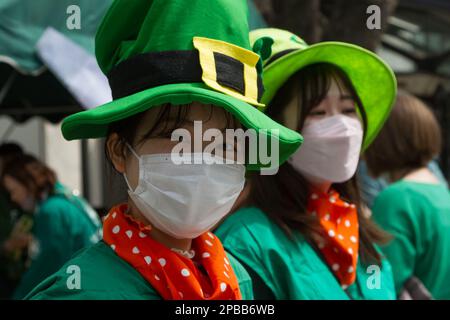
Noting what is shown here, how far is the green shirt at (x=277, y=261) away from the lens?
7.05 ft

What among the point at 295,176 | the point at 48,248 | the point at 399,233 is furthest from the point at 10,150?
the point at 295,176

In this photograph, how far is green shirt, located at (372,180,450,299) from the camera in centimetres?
293

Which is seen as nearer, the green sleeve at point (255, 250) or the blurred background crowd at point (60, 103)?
the green sleeve at point (255, 250)

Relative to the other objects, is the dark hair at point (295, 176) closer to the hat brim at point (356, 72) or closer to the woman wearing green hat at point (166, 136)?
the hat brim at point (356, 72)

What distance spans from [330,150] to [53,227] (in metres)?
2.55

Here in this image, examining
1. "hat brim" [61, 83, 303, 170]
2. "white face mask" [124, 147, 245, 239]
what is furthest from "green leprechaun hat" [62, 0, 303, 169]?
"white face mask" [124, 147, 245, 239]

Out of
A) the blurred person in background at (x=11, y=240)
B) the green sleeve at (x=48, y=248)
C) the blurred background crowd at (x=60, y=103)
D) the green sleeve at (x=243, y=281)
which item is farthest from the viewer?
the blurred person in background at (x=11, y=240)

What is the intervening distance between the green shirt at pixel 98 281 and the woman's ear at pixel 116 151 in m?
0.22

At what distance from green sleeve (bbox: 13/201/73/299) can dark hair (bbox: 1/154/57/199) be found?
16.5 inches

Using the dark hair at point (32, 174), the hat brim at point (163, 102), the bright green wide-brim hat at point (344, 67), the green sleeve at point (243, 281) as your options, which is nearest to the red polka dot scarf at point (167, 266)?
the green sleeve at point (243, 281)

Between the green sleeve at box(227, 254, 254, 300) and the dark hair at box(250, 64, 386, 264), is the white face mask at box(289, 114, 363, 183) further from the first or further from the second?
the green sleeve at box(227, 254, 254, 300)

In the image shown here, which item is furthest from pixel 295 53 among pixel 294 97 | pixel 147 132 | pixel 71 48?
pixel 71 48
